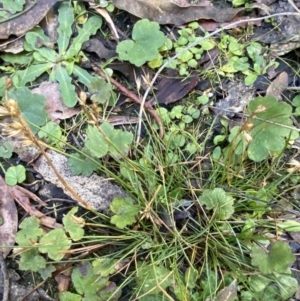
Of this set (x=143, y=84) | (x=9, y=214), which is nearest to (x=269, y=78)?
(x=143, y=84)

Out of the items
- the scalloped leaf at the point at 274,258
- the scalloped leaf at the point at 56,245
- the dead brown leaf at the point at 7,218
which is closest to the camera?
the scalloped leaf at the point at 274,258

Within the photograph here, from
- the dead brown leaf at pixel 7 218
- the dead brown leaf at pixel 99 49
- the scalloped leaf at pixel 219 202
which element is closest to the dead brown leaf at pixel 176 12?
the dead brown leaf at pixel 99 49

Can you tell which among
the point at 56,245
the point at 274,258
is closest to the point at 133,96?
the point at 56,245

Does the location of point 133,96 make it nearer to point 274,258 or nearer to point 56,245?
point 56,245

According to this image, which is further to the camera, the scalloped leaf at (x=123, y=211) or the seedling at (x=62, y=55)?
the seedling at (x=62, y=55)

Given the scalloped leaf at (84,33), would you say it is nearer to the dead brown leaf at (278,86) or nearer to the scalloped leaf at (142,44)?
the scalloped leaf at (142,44)

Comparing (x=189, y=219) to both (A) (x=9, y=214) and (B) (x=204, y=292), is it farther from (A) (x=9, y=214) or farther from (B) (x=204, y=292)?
(A) (x=9, y=214)
